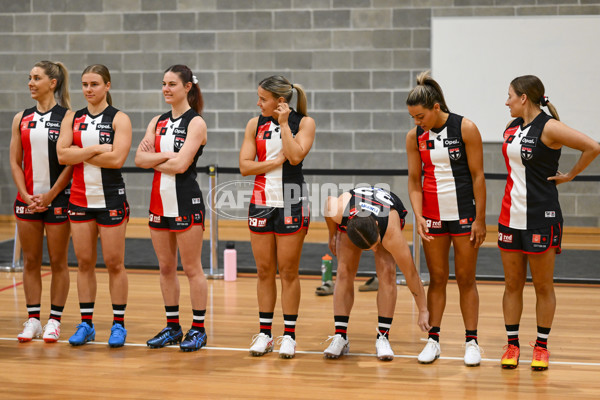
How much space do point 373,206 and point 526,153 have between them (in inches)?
33.7

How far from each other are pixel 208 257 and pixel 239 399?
3708 mm

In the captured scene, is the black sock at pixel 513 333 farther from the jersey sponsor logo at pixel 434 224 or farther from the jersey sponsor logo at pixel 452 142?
the jersey sponsor logo at pixel 452 142

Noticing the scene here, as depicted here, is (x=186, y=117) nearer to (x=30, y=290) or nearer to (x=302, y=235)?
(x=302, y=235)

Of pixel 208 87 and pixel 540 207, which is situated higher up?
pixel 208 87

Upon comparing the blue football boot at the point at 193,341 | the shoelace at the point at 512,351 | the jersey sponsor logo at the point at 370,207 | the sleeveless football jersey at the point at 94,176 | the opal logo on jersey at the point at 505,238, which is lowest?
the blue football boot at the point at 193,341

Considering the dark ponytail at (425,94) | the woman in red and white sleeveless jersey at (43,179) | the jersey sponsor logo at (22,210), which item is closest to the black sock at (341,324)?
the dark ponytail at (425,94)

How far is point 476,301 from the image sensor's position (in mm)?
4098

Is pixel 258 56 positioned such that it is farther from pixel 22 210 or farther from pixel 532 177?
pixel 532 177

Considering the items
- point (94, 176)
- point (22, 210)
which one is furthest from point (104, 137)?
point (22, 210)

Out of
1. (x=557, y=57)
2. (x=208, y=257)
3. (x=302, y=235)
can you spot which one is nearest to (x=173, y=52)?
(x=208, y=257)

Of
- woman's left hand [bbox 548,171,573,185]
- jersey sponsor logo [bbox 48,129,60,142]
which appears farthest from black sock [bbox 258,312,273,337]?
woman's left hand [bbox 548,171,573,185]

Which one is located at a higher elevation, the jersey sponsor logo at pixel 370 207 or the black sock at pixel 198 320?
the jersey sponsor logo at pixel 370 207

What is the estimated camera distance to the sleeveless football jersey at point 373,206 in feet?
13.0

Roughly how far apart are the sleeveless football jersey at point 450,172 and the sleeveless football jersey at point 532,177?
0.24 metres
